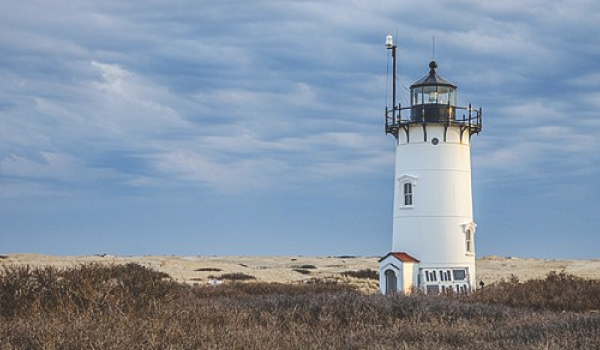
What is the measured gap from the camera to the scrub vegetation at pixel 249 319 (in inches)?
359

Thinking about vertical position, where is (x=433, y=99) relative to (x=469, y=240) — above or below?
above

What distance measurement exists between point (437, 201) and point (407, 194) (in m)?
1.11

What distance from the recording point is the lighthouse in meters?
25.1

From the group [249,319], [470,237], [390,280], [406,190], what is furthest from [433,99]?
[249,319]

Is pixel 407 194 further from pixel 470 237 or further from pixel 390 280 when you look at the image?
pixel 390 280

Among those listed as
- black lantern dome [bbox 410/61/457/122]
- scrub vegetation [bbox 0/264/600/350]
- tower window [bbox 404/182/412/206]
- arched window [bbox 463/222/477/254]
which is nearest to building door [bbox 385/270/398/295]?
tower window [bbox 404/182/412/206]

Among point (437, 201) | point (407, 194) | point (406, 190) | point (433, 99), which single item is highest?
point (433, 99)

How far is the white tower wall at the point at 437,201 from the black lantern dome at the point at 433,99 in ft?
1.22

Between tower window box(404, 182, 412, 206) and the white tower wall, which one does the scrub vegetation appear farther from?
tower window box(404, 182, 412, 206)

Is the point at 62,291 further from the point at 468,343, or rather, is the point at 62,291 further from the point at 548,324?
the point at 548,324

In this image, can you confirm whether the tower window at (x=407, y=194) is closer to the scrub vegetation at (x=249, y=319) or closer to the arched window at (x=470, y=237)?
the arched window at (x=470, y=237)

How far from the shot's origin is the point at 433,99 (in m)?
25.7

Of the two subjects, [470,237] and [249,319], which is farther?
[470,237]

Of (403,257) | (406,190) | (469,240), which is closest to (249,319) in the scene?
(403,257)
